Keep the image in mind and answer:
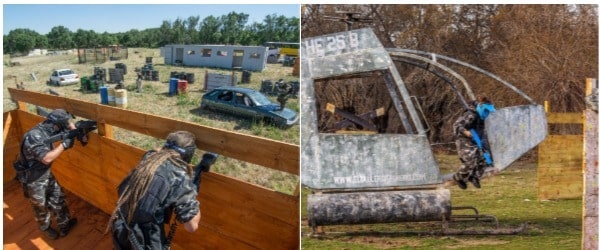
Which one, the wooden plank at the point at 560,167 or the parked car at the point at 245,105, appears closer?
the wooden plank at the point at 560,167

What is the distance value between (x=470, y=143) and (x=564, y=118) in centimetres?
61

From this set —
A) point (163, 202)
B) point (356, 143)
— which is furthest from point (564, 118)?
point (163, 202)

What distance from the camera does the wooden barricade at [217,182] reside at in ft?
8.25

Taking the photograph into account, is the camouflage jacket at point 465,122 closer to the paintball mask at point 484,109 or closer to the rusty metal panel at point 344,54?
the paintball mask at point 484,109

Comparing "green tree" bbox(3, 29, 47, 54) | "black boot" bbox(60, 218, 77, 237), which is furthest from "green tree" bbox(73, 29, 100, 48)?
"black boot" bbox(60, 218, 77, 237)

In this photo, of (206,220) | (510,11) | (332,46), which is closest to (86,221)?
(206,220)

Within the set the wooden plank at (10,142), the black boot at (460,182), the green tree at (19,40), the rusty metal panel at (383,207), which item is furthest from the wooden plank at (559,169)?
Result: the wooden plank at (10,142)

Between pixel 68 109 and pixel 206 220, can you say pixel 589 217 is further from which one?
pixel 68 109

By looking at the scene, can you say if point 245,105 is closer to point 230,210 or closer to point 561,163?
point 230,210

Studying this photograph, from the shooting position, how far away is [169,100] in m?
11.6

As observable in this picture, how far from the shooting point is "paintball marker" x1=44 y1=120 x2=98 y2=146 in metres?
3.16

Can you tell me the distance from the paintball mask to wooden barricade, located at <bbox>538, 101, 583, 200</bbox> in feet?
1.22

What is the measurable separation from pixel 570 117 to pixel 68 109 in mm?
3920

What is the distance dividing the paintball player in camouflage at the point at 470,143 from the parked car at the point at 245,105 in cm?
201
